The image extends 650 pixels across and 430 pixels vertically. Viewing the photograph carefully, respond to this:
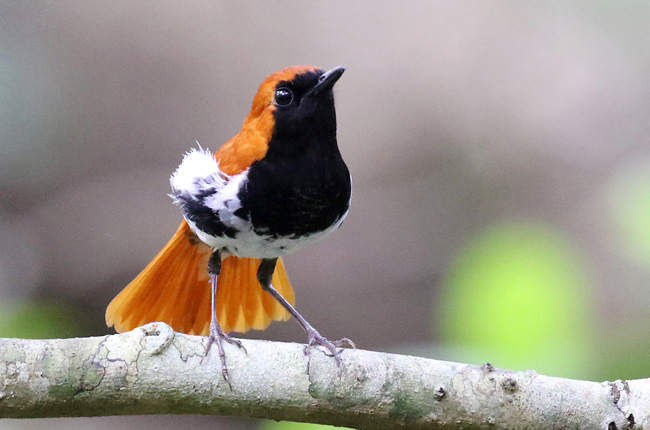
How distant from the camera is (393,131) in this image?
19.3ft

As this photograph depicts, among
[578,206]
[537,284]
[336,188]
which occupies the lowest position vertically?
[537,284]

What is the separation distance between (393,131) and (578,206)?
1.43 metres

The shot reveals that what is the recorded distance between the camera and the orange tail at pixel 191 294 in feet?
9.96

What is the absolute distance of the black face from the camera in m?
2.54

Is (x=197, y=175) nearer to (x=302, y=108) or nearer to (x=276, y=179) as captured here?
(x=276, y=179)

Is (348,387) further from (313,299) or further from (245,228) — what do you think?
(313,299)

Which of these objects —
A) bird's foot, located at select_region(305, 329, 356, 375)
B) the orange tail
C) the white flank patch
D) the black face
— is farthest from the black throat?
the orange tail

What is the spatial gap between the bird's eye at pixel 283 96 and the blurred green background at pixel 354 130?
2.31 meters

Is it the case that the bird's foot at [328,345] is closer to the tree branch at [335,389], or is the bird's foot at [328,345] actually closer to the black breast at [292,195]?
the tree branch at [335,389]

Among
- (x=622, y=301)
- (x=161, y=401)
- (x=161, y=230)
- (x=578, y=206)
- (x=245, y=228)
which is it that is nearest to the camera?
(x=161, y=401)

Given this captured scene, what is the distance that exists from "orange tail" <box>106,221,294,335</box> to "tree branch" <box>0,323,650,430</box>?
1003 millimetres

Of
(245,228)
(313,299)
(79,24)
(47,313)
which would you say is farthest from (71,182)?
(245,228)

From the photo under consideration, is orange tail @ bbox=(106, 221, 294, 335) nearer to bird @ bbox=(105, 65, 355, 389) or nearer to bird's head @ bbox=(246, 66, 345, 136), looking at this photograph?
bird @ bbox=(105, 65, 355, 389)

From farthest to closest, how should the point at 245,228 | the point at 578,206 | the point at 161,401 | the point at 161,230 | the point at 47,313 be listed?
the point at 578,206, the point at 161,230, the point at 47,313, the point at 245,228, the point at 161,401
